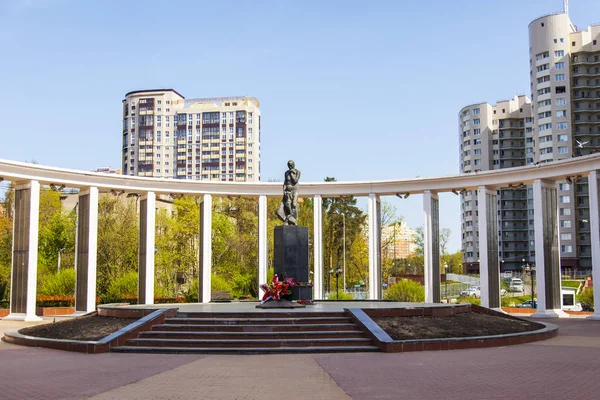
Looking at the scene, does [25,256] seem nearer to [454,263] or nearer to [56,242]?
[56,242]

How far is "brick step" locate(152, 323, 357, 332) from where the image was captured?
53.7ft

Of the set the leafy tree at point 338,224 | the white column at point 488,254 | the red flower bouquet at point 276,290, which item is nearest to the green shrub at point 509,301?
the leafy tree at point 338,224

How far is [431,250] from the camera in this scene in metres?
32.1

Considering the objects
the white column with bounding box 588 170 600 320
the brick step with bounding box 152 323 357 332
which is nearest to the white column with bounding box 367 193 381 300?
the white column with bounding box 588 170 600 320

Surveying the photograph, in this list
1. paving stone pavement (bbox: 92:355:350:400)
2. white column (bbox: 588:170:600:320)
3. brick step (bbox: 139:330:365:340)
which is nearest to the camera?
paving stone pavement (bbox: 92:355:350:400)

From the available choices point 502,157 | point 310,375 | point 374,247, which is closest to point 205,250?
point 374,247

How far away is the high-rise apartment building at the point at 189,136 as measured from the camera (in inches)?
4648

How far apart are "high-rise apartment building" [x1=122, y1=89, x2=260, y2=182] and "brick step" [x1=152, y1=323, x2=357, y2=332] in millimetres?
102558

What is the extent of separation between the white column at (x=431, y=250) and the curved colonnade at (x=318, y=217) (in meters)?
0.05

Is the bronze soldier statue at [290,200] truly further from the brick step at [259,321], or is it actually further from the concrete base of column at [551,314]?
the concrete base of column at [551,314]

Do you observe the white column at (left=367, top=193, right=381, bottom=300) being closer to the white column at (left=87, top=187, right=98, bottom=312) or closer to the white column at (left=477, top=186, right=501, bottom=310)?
the white column at (left=477, top=186, right=501, bottom=310)

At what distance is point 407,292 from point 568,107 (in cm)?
4776

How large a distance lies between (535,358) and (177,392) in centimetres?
787

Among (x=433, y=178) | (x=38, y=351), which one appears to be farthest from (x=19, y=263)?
(x=433, y=178)
